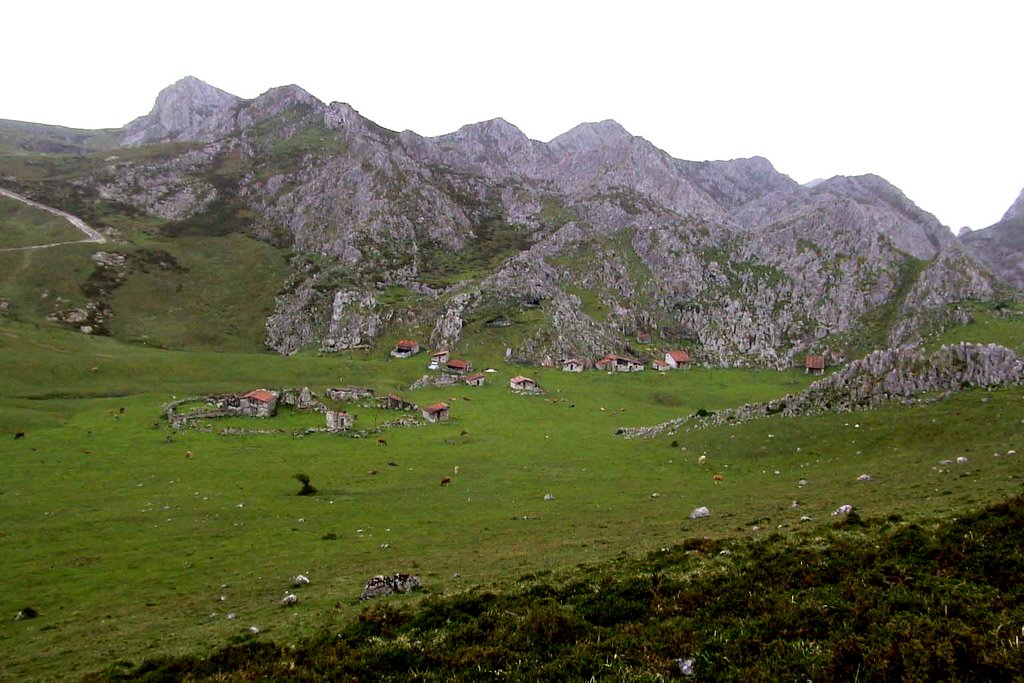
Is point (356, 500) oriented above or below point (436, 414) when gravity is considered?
above

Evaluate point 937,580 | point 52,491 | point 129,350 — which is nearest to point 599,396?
point 52,491

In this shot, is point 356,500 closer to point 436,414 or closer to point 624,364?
point 436,414

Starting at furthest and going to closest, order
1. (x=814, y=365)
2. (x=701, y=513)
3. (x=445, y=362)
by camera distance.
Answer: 1. (x=814, y=365)
2. (x=445, y=362)
3. (x=701, y=513)

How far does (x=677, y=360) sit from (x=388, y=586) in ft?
457

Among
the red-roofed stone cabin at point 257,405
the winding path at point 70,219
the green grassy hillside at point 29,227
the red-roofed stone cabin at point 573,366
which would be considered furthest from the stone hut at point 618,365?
the green grassy hillside at point 29,227

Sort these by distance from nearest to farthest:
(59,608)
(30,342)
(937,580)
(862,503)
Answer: (937,580), (59,608), (862,503), (30,342)

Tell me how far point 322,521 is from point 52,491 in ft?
83.6

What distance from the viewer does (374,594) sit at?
66.4 feet

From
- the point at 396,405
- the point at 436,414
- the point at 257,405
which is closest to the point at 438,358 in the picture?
the point at 396,405

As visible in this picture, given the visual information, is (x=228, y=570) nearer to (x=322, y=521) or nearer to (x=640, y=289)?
(x=322, y=521)

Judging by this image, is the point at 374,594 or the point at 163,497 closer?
the point at 374,594

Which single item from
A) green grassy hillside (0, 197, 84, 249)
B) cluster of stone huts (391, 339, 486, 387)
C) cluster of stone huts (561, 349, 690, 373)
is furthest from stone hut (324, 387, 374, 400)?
green grassy hillside (0, 197, 84, 249)

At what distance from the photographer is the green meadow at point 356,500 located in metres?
21.1

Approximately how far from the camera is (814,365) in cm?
14388
